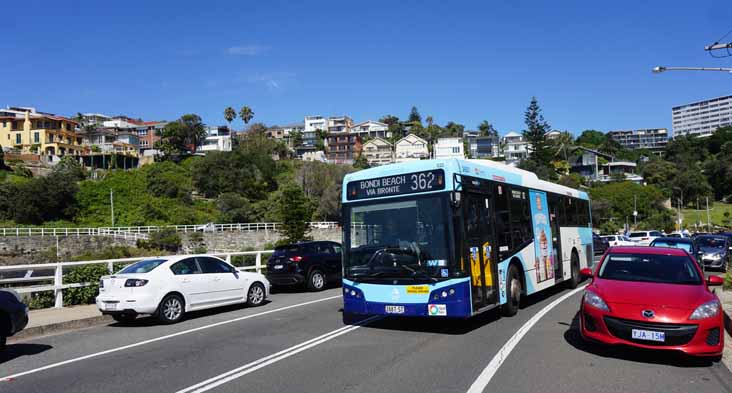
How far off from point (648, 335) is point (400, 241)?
4151 millimetres

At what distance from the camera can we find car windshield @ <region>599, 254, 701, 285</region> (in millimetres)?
8641

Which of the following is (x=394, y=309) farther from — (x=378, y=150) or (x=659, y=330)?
(x=378, y=150)

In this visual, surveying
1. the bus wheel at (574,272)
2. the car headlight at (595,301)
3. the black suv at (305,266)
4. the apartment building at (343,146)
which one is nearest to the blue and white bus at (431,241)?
the car headlight at (595,301)

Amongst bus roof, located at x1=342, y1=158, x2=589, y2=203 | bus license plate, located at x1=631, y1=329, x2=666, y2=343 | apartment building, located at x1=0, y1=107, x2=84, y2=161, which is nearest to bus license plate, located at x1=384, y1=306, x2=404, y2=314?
bus roof, located at x1=342, y1=158, x2=589, y2=203

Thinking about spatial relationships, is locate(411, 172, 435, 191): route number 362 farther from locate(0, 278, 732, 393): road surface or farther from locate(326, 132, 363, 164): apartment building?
locate(326, 132, 363, 164): apartment building

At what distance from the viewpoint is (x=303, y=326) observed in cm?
1119

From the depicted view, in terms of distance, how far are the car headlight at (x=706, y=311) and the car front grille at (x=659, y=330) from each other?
17 cm

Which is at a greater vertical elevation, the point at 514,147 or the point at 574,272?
the point at 514,147

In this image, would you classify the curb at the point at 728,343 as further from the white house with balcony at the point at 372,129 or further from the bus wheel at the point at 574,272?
the white house with balcony at the point at 372,129

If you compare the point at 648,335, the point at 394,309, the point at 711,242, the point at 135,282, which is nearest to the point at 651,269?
the point at 648,335

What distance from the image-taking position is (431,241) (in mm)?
9648

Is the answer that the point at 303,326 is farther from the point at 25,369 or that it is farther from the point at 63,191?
the point at 63,191

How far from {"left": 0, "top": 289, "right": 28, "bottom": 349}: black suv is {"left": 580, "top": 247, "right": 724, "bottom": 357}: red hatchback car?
8.88 meters

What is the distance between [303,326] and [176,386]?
14.5ft
